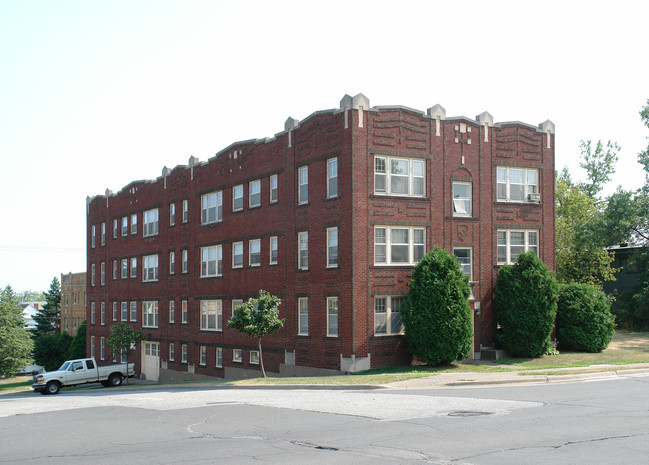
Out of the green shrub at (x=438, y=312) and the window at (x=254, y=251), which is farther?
the window at (x=254, y=251)

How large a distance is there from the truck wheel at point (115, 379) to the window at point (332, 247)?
56.0 feet

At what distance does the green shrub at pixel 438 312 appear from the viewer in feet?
92.1

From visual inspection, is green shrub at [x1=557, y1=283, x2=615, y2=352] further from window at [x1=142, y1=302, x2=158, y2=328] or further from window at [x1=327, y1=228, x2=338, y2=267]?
window at [x1=142, y1=302, x2=158, y2=328]

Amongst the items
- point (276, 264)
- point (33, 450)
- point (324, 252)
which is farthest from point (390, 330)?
point (33, 450)

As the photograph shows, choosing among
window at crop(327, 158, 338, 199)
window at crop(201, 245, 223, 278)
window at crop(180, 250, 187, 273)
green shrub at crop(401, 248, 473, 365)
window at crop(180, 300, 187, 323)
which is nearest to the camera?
green shrub at crop(401, 248, 473, 365)

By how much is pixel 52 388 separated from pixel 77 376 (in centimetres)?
163

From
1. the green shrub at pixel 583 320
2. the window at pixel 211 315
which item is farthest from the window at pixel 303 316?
the green shrub at pixel 583 320

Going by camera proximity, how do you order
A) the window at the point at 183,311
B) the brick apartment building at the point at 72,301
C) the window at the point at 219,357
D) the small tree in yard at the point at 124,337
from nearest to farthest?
the window at the point at 219,357 < the window at the point at 183,311 < the small tree in yard at the point at 124,337 < the brick apartment building at the point at 72,301

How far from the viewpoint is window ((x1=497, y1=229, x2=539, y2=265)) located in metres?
33.6

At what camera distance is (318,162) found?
104ft

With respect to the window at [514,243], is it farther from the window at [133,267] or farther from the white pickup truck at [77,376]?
the window at [133,267]

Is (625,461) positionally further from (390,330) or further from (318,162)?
(318,162)

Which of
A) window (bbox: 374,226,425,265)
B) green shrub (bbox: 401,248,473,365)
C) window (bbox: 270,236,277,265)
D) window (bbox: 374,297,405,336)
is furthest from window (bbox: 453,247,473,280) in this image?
window (bbox: 270,236,277,265)

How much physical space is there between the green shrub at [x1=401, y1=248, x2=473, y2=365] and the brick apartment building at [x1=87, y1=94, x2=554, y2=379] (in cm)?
159
